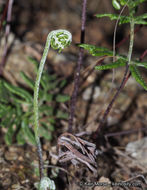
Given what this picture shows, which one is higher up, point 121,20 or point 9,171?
point 121,20

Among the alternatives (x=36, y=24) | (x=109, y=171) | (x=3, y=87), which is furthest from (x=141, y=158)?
(x=36, y=24)

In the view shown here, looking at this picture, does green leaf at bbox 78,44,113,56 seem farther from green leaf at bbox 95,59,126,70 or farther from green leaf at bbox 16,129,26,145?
green leaf at bbox 16,129,26,145

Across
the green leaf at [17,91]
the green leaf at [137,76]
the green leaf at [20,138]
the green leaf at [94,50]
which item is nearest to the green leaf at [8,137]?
the green leaf at [20,138]

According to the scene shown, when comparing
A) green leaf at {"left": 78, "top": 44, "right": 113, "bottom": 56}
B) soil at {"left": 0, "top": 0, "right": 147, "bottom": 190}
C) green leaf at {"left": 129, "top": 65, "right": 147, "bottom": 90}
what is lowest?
soil at {"left": 0, "top": 0, "right": 147, "bottom": 190}

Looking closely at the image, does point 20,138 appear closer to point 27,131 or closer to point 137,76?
point 27,131

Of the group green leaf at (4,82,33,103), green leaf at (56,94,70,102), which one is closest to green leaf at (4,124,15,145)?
green leaf at (4,82,33,103)

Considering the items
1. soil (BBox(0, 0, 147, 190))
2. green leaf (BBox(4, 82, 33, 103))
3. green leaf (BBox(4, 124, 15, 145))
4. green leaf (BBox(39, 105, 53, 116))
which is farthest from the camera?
green leaf (BBox(39, 105, 53, 116))

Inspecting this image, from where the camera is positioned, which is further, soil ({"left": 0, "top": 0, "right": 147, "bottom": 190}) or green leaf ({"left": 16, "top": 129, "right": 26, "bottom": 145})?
green leaf ({"left": 16, "top": 129, "right": 26, "bottom": 145})

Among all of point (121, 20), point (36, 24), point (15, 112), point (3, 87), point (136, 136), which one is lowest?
point (136, 136)

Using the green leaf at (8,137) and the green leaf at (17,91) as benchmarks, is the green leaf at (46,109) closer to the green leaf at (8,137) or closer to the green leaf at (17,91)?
the green leaf at (17,91)

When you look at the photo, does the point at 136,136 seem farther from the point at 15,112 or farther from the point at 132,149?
the point at 15,112
